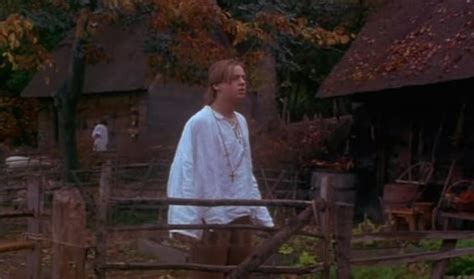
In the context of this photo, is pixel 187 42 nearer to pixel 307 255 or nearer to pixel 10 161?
pixel 307 255

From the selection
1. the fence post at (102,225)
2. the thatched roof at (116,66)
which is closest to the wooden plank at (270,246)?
the fence post at (102,225)

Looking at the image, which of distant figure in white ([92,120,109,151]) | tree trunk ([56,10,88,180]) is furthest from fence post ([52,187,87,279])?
distant figure in white ([92,120,109,151])

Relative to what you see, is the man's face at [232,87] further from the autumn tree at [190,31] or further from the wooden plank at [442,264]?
the autumn tree at [190,31]

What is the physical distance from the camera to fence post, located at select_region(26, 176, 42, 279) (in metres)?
8.69

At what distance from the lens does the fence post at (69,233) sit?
233 inches

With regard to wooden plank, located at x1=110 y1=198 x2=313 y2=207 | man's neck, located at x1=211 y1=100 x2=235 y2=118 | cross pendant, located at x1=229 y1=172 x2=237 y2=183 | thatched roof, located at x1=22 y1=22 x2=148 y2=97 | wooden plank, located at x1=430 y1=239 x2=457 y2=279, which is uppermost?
thatched roof, located at x1=22 y1=22 x2=148 y2=97

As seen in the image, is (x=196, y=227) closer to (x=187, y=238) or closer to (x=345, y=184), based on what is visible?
(x=187, y=238)

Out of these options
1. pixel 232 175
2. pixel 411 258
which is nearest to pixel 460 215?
pixel 411 258

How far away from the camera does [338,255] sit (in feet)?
21.1

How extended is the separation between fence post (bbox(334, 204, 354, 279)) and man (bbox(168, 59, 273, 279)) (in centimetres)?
51

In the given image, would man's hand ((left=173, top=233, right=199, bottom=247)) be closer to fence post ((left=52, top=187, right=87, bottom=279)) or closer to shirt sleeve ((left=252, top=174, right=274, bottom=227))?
shirt sleeve ((left=252, top=174, right=274, bottom=227))

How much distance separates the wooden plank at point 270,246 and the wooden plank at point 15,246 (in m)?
1.99

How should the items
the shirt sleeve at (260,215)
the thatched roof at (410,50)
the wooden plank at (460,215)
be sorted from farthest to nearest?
the thatched roof at (410,50), the wooden plank at (460,215), the shirt sleeve at (260,215)

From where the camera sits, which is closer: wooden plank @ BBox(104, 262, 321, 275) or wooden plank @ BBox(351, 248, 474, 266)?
wooden plank @ BBox(104, 262, 321, 275)
